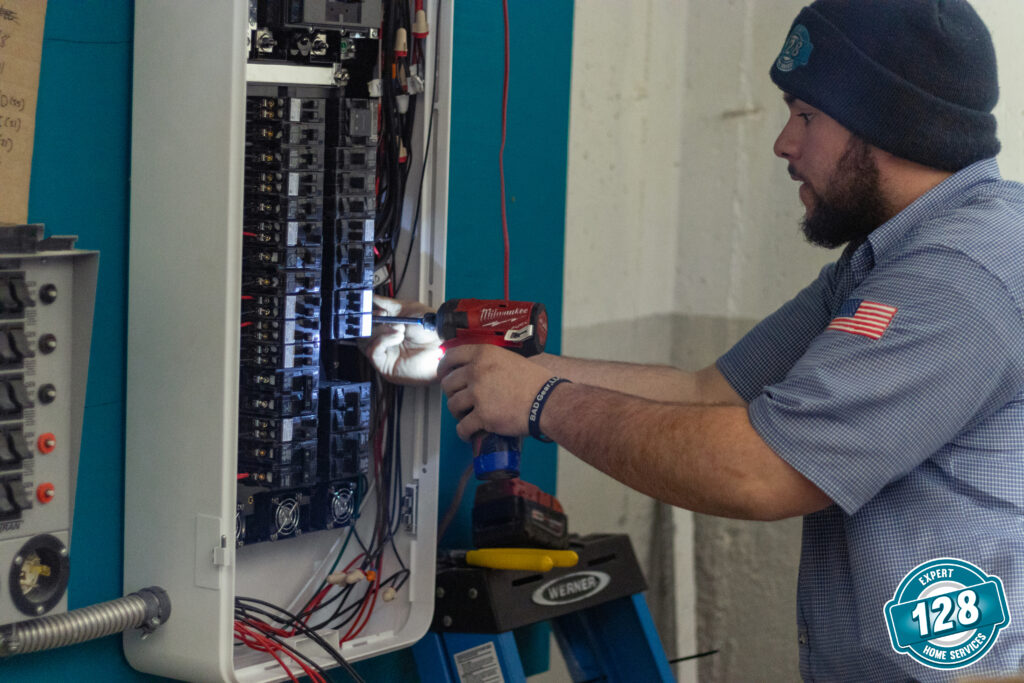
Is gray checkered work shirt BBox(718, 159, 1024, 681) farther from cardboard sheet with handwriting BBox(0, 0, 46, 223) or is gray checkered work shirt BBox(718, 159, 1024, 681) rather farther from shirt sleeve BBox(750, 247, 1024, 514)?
cardboard sheet with handwriting BBox(0, 0, 46, 223)

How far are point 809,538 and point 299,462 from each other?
30.1 inches

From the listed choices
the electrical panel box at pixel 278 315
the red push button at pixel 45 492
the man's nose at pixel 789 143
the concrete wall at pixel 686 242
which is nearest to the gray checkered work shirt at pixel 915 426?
the man's nose at pixel 789 143

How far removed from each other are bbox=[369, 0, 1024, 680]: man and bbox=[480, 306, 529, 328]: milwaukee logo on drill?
0.06 metres

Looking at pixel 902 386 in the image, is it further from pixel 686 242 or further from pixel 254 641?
pixel 686 242

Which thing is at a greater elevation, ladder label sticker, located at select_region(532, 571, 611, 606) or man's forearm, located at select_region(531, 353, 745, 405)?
man's forearm, located at select_region(531, 353, 745, 405)

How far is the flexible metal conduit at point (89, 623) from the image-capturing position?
52.1 inches

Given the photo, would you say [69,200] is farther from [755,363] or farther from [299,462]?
[755,363]

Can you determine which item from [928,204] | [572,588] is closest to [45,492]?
[572,588]

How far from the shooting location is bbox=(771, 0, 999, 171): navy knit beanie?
4.83 feet

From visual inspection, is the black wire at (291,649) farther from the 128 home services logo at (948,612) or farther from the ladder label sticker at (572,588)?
the 128 home services logo at (948,612)

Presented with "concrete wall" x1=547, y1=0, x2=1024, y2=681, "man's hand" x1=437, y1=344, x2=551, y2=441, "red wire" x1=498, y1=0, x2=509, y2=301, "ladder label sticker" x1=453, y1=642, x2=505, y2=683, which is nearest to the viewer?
"man's hand" x1=437, y1=344, x2=551, y2=441

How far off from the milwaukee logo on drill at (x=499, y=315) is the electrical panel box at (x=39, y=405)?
0.57 meters

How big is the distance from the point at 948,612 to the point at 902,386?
1.10ft

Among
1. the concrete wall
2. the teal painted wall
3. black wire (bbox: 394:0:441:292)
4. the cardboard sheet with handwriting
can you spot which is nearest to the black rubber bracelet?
black wire (bbox: 394:0:441:292)
